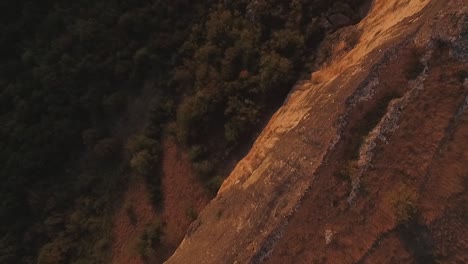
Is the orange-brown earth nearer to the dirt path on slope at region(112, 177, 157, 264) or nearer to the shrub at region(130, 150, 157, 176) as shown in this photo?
the dirt path on slope at region(112, 177, 157, 264)

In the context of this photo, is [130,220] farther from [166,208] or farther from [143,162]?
[143,162]

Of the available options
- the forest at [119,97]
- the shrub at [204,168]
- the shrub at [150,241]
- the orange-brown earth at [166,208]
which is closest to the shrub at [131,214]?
the orange-brown earth at [166,208]

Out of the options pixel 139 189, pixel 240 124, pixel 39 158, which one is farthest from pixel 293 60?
pixel 39 158

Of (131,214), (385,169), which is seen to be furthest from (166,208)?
(385,169)

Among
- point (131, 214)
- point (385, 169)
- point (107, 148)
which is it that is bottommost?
point (131, 214)

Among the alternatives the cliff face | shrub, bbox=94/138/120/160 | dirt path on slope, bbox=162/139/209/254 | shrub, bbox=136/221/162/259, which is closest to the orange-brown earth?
dirt path on slope, bbox=162/139/209/254

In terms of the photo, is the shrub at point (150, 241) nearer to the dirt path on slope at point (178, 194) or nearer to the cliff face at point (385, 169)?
the dirt path on slope at point (178, 194)

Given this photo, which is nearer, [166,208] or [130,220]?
[166,208]
